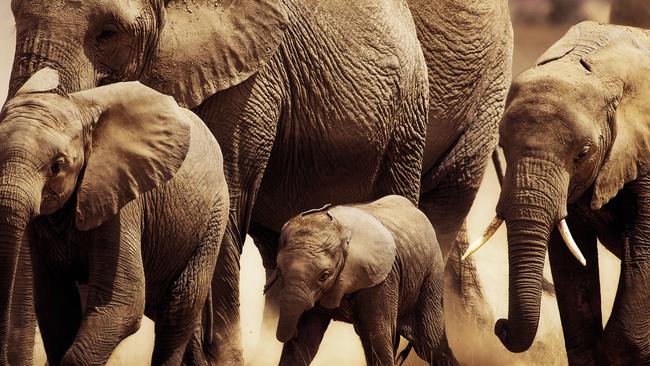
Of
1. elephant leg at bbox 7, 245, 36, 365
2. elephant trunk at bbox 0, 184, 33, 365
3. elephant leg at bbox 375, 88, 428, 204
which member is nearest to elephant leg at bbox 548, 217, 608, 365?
elephant leg at bbox 375, 88, 428, 204

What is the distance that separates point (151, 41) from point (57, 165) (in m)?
1.34

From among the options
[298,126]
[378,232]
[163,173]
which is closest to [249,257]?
[298,126]

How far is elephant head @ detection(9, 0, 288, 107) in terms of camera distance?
21.9 ft

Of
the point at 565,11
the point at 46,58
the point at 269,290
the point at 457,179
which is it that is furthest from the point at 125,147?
the point at 565,11

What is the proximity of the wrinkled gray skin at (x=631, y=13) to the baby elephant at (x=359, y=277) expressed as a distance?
16.4 feet

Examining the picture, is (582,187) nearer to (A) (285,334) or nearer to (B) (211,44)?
(A) (285,334)

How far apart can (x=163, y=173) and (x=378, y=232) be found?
107 centimetres

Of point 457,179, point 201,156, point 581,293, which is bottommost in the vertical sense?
point 457,179

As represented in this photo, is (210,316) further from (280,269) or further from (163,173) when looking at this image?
(163,173)

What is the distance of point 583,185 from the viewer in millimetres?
7340

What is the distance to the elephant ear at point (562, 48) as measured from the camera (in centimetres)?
750

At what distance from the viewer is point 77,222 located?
602 centimetres

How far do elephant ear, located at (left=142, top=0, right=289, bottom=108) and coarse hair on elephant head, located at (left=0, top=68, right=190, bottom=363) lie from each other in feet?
2.60

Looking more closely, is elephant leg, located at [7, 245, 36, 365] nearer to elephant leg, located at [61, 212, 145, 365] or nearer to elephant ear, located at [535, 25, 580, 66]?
elephant leg, located at [61, 212, 145, 365]
